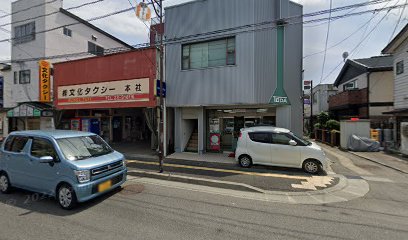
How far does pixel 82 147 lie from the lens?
5312 mm

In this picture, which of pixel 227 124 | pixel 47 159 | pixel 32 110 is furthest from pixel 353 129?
pixel 32 110

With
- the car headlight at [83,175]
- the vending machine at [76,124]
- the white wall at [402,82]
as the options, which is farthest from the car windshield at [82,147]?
the white wall at [402,82]

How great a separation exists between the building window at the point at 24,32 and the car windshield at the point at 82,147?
18.4m

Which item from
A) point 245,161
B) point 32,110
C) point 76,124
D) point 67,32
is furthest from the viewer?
point 67,32

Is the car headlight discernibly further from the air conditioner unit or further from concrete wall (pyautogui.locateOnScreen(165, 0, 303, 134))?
the air conditioner unit

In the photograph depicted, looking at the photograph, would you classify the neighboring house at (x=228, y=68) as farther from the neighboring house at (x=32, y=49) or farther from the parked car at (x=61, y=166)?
the neighboring house at (x=32, y=49)

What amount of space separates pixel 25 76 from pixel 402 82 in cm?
2925

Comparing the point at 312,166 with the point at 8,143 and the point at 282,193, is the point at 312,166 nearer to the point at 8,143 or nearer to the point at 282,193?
the point at 282,193

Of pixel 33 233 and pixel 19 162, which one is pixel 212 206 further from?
pixel 19 162

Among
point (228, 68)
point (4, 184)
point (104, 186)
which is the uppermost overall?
point (228, 68)

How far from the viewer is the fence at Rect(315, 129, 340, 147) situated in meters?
14.7

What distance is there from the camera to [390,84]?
55.5 feet

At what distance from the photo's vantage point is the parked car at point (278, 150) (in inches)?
299

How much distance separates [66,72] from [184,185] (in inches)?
488
